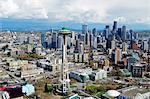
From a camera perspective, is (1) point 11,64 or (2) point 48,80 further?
(1) point 11,64

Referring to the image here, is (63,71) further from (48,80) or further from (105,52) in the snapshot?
(105,52)

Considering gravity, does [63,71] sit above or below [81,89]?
above

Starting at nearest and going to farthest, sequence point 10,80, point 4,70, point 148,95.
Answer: point 148,95, point 10,80, point 4,70

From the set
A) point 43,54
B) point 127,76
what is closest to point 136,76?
point 127,76

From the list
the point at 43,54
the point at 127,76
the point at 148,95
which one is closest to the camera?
the point at 148,95

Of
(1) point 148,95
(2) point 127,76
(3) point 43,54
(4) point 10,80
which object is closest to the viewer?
(1) point 148,95

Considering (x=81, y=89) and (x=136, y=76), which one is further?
(x=136, y=76)

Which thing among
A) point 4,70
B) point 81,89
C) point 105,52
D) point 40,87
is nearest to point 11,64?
point 4,70

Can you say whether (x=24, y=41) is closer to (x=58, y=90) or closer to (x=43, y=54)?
(x=43, y=54)

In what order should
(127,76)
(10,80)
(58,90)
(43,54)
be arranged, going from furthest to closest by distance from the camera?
(43,54) < (127,76) < (10,80) < (58,90)
